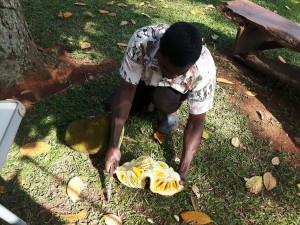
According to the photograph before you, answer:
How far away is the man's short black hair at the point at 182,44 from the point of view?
1466 mm

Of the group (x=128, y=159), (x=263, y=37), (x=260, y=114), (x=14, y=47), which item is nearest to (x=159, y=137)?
(x=128, y=159)

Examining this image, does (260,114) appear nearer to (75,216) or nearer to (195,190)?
(195,190)

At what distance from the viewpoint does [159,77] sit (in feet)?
6.57

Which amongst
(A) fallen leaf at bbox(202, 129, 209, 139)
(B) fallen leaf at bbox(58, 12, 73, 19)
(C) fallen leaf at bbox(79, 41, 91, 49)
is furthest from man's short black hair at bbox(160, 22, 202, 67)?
(B) fallen leaf at bbox(58, 12, 73, 19)

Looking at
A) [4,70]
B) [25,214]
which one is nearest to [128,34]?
[4,70]

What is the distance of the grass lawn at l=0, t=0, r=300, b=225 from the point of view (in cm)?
192

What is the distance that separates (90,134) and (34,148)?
1.29 feet

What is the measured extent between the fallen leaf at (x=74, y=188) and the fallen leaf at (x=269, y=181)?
4.00ft

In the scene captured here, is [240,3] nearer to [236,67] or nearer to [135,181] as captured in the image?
[236,67]

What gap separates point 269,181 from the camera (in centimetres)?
225

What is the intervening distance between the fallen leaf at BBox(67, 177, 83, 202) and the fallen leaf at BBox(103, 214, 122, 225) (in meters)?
0.22

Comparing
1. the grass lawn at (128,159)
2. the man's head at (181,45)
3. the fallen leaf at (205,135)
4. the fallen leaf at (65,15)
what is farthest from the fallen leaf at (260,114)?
the fallen leaf at (65,15)

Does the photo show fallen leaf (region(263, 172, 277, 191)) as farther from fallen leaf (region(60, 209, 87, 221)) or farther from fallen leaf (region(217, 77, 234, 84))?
fallen leaf (region(60, 209, 87, 221))

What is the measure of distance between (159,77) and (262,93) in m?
1.40
